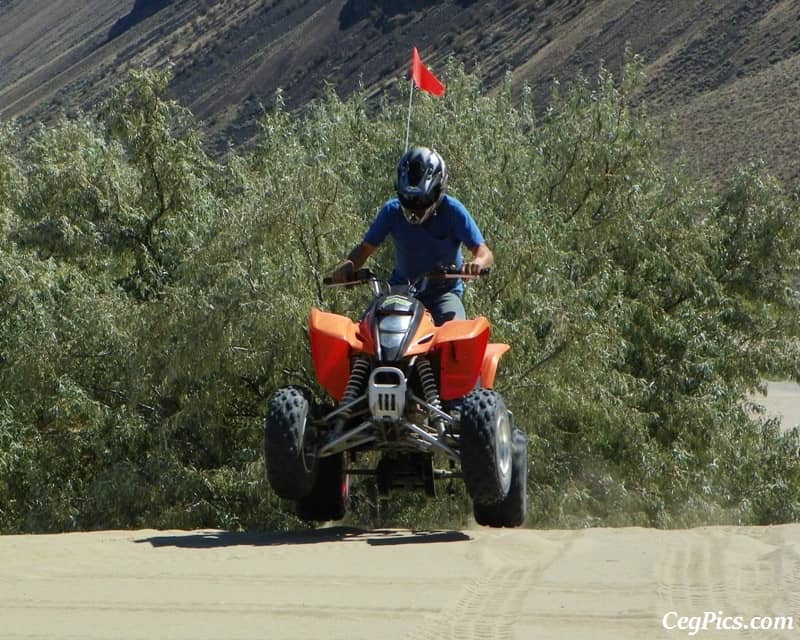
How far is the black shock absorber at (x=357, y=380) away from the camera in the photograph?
28.7ft

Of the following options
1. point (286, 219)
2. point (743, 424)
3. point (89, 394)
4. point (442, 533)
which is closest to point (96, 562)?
point (442, 533)

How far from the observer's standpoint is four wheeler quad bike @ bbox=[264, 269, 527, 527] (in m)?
8.45

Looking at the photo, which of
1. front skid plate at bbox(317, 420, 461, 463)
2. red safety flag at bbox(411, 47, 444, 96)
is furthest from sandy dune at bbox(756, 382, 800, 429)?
front skid plate at bbox(317, 420, 461, 463)

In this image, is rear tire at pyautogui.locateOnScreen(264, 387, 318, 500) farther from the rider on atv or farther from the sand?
the rider on atv

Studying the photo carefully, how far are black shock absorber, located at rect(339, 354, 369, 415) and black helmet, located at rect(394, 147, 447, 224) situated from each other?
1066 millimetres

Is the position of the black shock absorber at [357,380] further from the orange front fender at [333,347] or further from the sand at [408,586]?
the sand at [408,586]

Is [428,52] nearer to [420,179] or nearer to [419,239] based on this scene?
[419,239]

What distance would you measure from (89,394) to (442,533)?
24.8ft

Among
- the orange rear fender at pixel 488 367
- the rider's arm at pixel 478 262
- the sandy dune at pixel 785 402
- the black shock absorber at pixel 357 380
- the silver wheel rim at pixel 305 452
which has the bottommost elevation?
the sandy dune at pixel 785 402

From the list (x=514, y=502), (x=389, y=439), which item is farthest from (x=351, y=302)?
(x=389, y=439)

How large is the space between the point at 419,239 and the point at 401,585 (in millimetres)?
3046

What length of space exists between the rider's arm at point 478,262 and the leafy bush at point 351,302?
4.32 metres

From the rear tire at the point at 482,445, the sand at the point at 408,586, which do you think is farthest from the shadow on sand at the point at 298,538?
the rear tire at the point at 482,445

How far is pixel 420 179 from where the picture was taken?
8.89 meters
